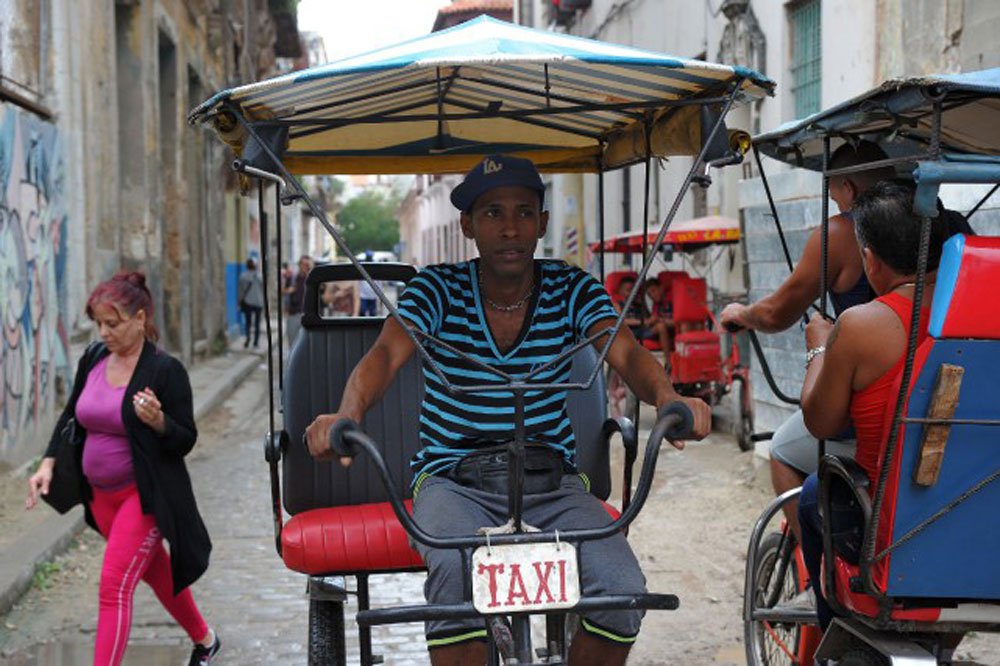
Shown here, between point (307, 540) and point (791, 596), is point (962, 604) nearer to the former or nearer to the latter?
point (791, 596)

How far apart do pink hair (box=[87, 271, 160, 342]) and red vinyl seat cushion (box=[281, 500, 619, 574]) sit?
1.20 m

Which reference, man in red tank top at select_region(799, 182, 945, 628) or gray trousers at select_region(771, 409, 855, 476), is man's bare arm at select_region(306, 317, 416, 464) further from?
gray trousers at select_region(771, 409, 855, 476)

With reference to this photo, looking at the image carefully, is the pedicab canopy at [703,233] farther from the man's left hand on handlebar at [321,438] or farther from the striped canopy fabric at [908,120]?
the man's left hand on handlebar at [321,438]

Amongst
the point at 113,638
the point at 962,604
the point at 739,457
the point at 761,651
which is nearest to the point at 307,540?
the point at 113,638

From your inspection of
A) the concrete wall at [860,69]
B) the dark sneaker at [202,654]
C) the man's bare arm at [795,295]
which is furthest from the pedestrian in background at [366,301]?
the man's bare arm at [795,295]

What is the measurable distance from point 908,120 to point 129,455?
3.08m

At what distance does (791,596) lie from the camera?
4625mm

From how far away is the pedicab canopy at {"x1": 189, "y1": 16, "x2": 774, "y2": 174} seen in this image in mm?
3333

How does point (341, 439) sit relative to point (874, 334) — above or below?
below

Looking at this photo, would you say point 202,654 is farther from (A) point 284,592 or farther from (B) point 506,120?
(B) point 506,120

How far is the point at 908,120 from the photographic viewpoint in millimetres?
3865

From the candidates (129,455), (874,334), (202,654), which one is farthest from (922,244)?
(202,654)

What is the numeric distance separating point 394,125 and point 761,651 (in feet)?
7.65

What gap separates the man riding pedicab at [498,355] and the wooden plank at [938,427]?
0.65 meters
